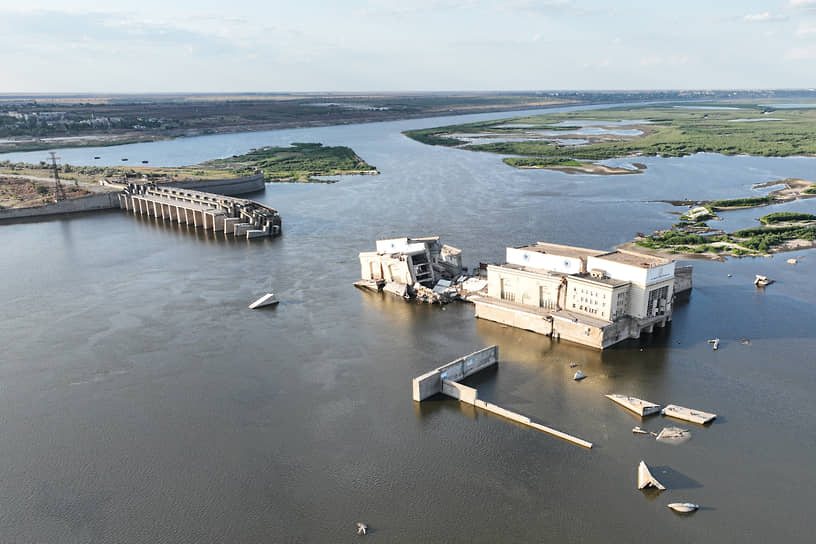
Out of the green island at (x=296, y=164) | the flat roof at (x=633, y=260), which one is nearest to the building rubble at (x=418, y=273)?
the flat roof at (x=633, y=260)

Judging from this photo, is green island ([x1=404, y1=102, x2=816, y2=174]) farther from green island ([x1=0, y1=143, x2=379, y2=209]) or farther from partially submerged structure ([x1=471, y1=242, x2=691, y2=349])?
partially submerged structure ([x1=471, y1=242, x2=691, y2=349])

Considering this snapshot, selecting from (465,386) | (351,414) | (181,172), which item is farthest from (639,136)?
(351,414)

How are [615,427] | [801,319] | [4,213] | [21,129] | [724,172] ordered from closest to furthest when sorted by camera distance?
[615,427], [801,319], [4,213], [724,172], [21,129]

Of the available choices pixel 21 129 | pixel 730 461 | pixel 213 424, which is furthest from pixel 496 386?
pixel 21 129

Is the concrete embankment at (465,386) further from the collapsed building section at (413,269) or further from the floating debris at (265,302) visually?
the floating debris at (265,302)

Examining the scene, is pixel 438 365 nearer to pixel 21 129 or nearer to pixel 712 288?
pixel 712 288

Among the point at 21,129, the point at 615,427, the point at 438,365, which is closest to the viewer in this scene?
the point at 615,427

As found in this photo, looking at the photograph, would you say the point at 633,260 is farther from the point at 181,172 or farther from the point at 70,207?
the point at 181,172
